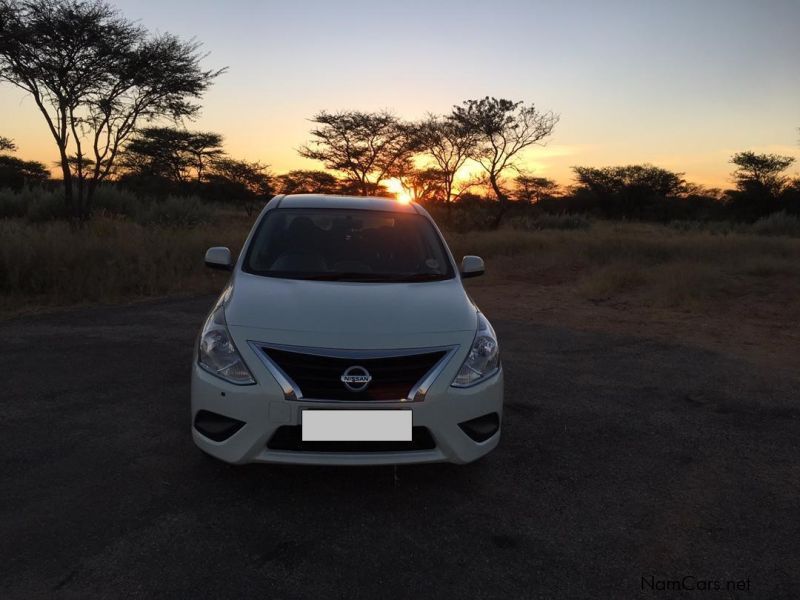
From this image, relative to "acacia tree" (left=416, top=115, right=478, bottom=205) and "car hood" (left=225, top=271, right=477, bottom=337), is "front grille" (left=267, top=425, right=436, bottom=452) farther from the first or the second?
"acacia tree" (left=416, top=115, right=478, bottom=205)

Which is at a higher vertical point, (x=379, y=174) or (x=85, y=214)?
Answer: (x=379, y=174)

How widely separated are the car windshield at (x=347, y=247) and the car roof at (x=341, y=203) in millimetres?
73

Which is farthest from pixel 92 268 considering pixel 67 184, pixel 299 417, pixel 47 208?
pixel 47 208

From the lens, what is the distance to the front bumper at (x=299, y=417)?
98.3 inches

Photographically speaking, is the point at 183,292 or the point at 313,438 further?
the point at 183,292

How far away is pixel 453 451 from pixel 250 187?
41213 mm

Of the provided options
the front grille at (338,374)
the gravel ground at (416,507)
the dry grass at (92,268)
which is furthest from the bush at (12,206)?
the front grille at (338,374)

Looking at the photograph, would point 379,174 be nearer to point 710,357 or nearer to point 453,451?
point 710,357

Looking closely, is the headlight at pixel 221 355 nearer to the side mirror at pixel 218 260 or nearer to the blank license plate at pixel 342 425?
the blank license plate at pixel 342 425

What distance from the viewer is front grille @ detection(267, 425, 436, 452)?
2.51 m

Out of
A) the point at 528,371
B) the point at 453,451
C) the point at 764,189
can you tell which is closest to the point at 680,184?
the point at 764,189

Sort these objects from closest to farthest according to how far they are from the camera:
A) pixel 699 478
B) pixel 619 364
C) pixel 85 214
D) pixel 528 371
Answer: pixel 699 478, pixel 528 371, pixel 619 364, pixel 85 214

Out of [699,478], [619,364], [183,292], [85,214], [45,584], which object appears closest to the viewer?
[45,584]

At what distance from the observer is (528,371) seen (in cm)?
515
